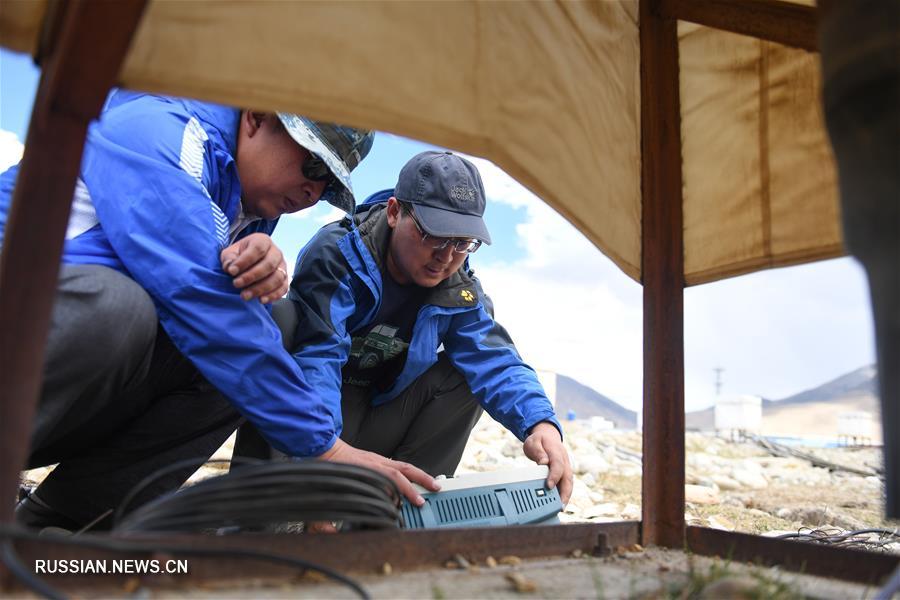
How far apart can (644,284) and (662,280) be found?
0.17 feet

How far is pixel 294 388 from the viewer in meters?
1.77

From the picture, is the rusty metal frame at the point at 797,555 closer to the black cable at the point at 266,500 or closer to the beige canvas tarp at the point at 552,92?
the beige canvas tarp at the point at 552,92

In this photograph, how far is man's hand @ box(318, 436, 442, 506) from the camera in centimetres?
181

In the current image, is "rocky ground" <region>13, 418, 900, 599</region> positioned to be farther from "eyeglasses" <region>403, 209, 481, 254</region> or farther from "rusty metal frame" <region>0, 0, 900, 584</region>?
"eyeglasses" <region>403, 209, 481, 254</region>

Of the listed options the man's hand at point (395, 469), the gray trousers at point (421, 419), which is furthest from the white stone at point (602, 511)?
the man's hand at point (395, 469)

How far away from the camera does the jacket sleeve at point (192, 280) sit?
1719mm

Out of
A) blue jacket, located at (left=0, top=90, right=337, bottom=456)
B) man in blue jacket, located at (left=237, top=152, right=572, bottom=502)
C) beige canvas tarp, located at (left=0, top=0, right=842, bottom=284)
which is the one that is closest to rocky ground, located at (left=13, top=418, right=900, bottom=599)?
blue jacket, located at (left=0, top=90, right=337, bottom=456)

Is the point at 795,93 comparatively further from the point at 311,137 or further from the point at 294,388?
the point at 294,388

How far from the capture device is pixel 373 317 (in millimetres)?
2729

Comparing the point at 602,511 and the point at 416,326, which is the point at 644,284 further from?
the point at 602,511

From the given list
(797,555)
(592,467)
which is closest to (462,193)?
(797,555)

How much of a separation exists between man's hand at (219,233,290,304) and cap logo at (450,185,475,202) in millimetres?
998

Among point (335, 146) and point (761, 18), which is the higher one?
point (761, 18)

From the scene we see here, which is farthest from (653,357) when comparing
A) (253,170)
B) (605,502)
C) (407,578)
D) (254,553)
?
(605,502)
